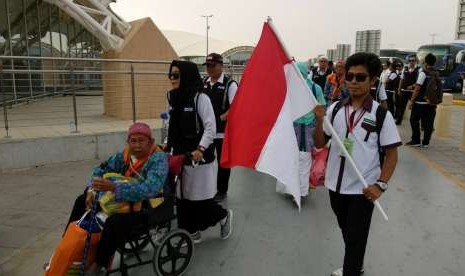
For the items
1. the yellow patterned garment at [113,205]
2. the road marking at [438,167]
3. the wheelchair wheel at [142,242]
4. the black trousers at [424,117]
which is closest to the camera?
the yellow patterned garment at [113,205]

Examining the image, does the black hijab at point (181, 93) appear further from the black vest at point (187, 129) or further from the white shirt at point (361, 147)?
the white shirt at point (361, 147)

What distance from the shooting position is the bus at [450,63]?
86.9 ft

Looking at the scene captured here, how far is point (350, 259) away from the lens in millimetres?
2908

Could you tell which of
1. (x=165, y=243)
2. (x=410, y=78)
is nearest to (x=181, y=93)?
(x=165, y=243)

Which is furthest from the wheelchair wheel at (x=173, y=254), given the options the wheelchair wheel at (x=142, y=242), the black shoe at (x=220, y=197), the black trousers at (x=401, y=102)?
the black trousers at (x=401, y=102)

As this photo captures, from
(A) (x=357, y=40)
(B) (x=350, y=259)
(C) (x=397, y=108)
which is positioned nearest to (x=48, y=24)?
(C) (x=397, y=108)

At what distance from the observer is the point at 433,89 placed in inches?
322

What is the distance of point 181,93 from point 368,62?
164cm

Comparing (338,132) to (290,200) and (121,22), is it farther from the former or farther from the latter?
(121,22)

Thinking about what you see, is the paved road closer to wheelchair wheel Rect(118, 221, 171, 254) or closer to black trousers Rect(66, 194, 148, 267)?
wheelchair wheel Rect(118, 221, 171, 254)

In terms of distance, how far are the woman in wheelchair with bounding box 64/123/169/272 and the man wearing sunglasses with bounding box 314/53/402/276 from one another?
1220 mm

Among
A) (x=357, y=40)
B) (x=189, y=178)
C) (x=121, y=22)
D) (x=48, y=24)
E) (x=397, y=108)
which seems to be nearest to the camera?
(x=189, y=178)

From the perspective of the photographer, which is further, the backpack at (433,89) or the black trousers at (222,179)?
the backpack at (433,89)

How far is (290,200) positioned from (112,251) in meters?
2.85
